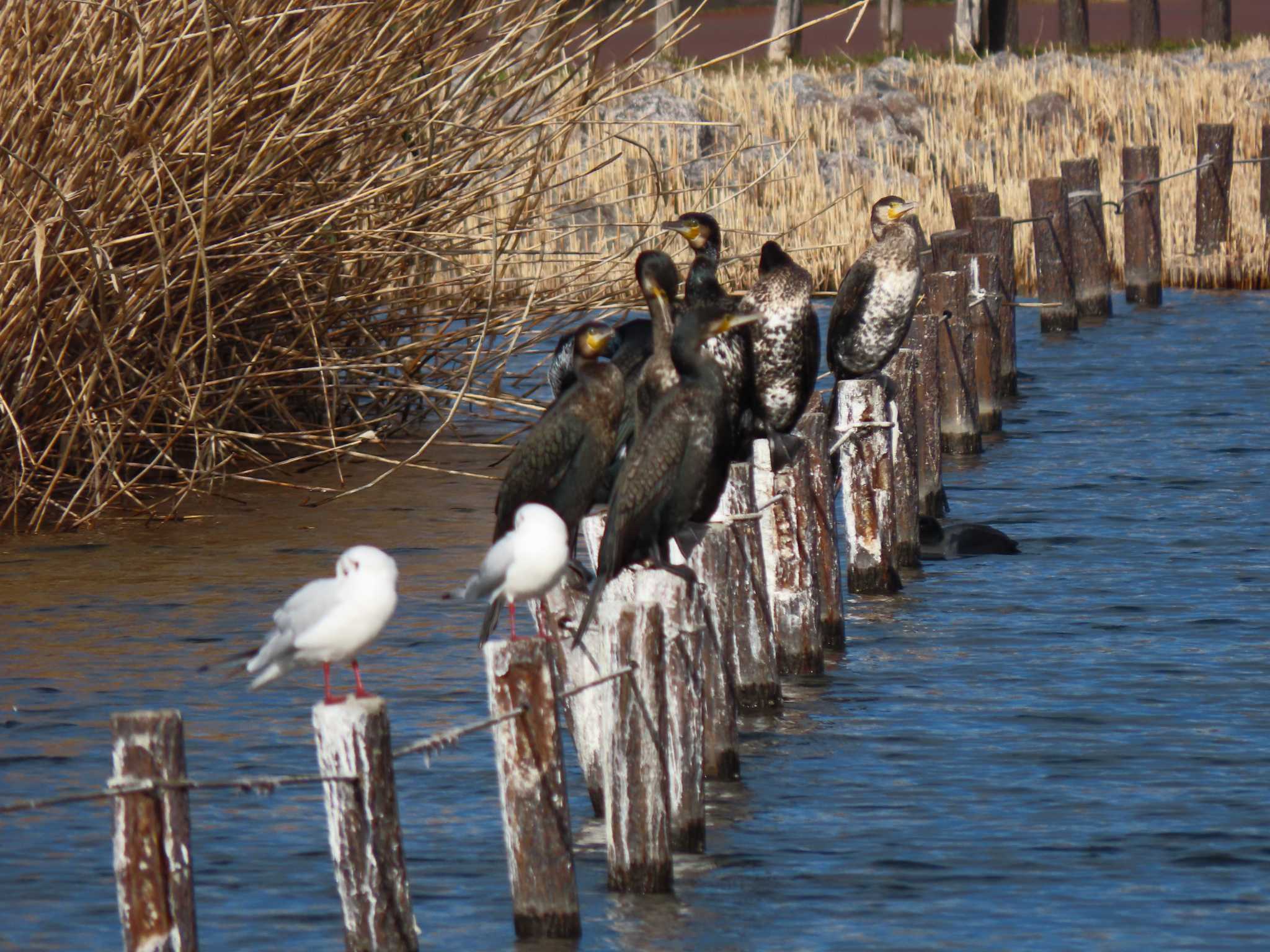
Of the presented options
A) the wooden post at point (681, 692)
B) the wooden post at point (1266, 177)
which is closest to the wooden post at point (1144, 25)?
A: the wooden post at point (1266, 177)

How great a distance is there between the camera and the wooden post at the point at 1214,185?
1684cm

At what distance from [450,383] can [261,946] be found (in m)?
6.01

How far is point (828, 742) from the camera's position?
6.71 metres

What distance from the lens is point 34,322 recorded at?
8.88m

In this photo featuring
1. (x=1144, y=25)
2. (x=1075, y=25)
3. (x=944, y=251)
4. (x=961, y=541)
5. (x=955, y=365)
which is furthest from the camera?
(x=1144, y=25)

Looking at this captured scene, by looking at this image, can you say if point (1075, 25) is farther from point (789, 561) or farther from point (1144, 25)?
point (789, 561)

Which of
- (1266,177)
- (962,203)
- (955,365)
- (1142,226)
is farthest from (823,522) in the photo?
(1266,177)

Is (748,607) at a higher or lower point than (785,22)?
lower

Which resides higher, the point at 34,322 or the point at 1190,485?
the point at 34,322

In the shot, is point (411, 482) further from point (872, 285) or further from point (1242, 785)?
point (1242, 785)

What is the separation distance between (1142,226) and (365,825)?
13.1m

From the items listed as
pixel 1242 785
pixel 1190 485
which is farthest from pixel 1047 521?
pixel 1242 785

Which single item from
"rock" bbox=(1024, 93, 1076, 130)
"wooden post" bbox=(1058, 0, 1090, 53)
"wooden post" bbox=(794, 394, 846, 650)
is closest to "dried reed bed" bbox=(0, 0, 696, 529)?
"wooden post" bbox=(794, 394, 846, 650)

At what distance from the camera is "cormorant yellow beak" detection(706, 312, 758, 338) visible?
5.78m
